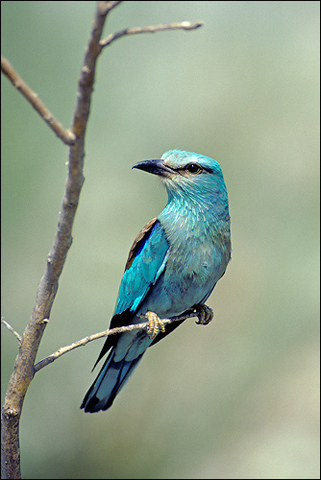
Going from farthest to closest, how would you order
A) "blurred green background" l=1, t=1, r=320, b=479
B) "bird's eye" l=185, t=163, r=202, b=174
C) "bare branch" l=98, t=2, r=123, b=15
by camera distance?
1. "blurred green background" l=1, t=1, r=320, b=479
2. "bird's eye" l=185, t=163, r=202, b=174
3. "bare branch" l=98, t=2, r=123, b=15

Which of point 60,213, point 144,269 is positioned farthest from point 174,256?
point 60,213

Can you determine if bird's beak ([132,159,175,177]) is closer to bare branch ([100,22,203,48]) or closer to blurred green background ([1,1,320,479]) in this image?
bare branch ([100,22,203,48])

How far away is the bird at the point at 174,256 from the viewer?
2570 mm

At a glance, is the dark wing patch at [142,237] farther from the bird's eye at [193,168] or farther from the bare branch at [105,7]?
the bare branch at [105,7]

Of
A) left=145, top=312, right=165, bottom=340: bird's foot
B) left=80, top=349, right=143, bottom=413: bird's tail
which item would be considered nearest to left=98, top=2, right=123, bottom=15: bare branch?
left=145, top=312, right=165, bottom=340: bird's foot

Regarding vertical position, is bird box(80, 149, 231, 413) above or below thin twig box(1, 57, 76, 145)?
below

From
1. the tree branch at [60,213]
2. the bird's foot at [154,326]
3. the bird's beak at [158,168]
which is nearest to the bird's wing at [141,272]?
the bird's foot at [154,326]

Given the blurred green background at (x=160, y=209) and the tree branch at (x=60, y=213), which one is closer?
the tree branch at (x=60, y=213)

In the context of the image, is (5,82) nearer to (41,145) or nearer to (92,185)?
(41,145)

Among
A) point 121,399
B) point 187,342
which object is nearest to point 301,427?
point 187,342

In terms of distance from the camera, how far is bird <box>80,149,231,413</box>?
257 centimetres

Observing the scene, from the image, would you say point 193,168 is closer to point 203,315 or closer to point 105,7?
point 203,315

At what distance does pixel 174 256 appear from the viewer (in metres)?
2.58

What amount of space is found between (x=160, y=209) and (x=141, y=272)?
8.31 ft
